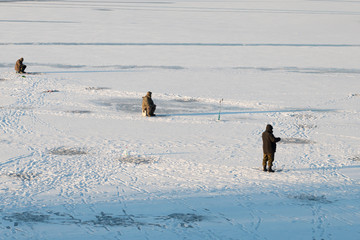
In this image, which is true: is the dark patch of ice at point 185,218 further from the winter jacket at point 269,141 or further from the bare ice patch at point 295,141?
the bare ice patch at point 295,141

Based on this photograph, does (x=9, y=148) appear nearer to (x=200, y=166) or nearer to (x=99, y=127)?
(x=99, y=127)

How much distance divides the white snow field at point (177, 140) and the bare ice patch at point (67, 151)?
8 centimetres

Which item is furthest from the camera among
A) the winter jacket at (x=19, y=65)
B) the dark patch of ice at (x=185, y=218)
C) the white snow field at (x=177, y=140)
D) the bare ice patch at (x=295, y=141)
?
the winter jacket at (x=19, y=65)

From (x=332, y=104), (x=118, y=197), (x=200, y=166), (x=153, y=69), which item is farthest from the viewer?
(x=153, y=69)

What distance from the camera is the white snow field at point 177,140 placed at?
11.0 m

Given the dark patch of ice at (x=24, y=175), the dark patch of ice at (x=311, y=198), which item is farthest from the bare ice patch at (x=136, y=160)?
the dark patch of ice at (x=311, y=198)

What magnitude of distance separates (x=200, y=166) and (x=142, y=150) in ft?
6.45

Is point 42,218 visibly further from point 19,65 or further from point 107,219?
point 19,65

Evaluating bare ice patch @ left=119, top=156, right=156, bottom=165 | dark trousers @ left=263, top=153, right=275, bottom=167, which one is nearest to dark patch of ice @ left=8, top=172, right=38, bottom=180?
bare ice patch @ left=119, top=156, right=156, bottom=165

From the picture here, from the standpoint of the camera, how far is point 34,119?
18.3 m

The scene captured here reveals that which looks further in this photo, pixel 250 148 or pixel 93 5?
pixel 93 5

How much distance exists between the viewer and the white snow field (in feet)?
35.9

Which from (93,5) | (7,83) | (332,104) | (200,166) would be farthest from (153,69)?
(93,5)

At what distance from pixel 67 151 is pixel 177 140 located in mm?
3187
